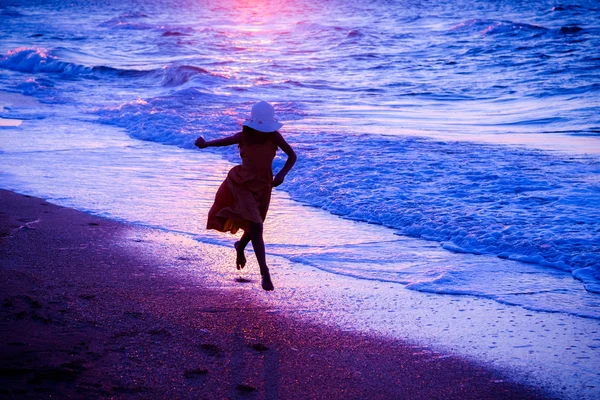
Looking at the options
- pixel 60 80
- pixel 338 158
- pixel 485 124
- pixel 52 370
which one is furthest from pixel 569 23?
pixel 52 370

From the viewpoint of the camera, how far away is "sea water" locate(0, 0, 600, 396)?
6281mm

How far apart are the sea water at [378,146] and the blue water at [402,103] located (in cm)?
5

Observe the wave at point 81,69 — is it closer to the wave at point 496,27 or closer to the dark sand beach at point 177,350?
the wave at point 496,27

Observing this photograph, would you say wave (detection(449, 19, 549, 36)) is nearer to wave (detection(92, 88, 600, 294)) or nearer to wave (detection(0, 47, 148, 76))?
wave (detection(0, 47, 148, 76))

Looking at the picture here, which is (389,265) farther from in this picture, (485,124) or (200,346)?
(485,124)

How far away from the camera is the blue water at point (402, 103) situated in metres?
7.29

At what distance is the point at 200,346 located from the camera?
13.3 ft

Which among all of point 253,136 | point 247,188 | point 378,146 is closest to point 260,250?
point 247,188

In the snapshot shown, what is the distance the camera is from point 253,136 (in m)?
4.84

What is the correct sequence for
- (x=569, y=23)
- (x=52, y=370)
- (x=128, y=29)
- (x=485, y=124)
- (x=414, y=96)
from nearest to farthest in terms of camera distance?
(x=52, y=370)
(x=485, y=124)
(x=414, y=96)
(x=569, y=23)
(x=128, y=29)

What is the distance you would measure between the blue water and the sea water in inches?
1.8

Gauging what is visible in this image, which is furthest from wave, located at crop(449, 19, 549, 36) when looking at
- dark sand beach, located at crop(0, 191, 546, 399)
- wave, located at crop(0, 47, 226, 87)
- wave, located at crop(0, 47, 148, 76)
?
dark sand beach, located at crop(0, 191, 546, 399)

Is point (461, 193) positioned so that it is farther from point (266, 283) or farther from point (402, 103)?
point (402, 103)

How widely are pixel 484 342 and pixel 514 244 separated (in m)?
2.27
